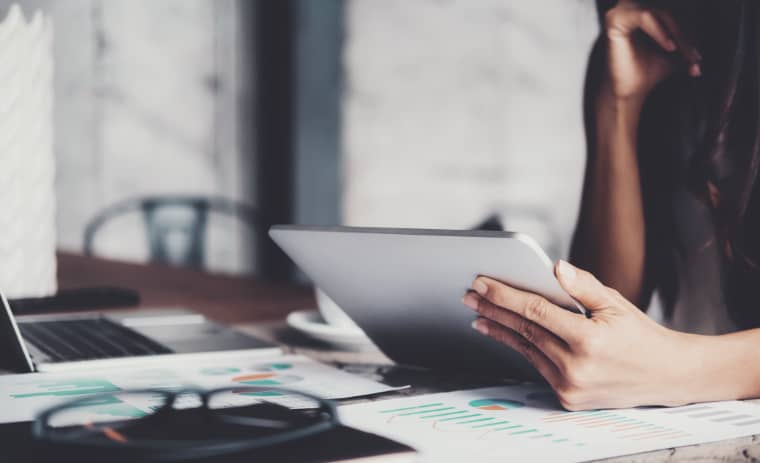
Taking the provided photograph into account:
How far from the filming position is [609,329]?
644 mm

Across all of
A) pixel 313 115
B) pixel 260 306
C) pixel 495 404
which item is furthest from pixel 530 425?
pixel 313 115

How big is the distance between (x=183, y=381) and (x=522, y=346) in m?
0.29

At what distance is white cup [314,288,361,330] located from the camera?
925mm

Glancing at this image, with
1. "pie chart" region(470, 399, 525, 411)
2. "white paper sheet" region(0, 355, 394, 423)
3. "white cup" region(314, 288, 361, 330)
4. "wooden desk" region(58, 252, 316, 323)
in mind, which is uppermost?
"white cup" region(314, 288, 361, 330)

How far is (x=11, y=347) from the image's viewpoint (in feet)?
2.56

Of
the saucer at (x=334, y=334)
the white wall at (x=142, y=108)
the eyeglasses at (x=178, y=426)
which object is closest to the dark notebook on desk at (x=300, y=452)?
the eyeglasses at (x=178, y=426)

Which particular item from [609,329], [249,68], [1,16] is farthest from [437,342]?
[249,68]

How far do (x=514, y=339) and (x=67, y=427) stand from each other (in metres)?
0.34

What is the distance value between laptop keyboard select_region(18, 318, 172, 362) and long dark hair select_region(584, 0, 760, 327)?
A: 639mm

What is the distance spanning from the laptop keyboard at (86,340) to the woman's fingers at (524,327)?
1.09 feet

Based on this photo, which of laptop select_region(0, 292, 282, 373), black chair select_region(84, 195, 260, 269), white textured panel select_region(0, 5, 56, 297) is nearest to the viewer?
laptop select_region(0, 292, 282, 373)

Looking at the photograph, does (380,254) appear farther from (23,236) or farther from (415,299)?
(23,236)

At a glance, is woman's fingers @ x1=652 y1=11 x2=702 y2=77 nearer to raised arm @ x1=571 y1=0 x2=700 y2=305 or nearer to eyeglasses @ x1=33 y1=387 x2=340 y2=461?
raised arm @ x1=571 y1=0 x2=700 y2=305

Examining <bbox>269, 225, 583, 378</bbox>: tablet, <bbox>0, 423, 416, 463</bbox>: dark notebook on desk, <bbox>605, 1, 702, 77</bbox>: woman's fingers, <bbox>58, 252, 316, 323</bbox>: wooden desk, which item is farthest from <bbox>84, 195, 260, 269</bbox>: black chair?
<bbox>0, 423, 416, 463</bbox>: dark notebook on desk
